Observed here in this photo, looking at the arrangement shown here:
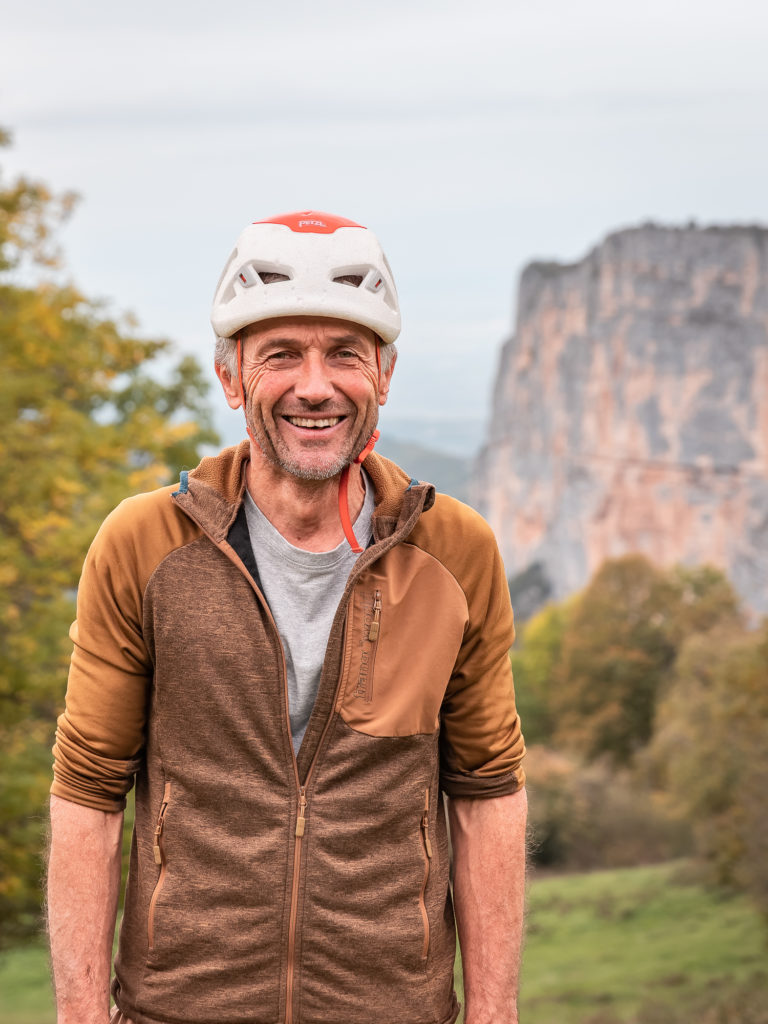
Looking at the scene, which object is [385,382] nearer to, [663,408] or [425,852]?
A: [425,852]

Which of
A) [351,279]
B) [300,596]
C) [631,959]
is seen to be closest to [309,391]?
[351,279]

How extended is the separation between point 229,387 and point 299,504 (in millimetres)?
267

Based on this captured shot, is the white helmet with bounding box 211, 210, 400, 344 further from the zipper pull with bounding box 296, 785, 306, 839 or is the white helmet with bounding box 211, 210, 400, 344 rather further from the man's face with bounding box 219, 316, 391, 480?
the zipper pull with bounding box 296, 785, 306, 839

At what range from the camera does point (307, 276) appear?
7.36ft

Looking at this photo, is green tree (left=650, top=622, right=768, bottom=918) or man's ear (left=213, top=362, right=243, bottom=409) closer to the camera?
man's ear (left=213, top=362, right=243, bottom=409)

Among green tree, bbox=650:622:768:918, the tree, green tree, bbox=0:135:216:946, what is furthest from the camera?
the tree

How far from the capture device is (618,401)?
284 ft

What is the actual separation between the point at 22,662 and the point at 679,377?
77.1 m

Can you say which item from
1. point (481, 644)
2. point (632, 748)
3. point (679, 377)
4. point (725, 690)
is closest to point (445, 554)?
point (481, 644)

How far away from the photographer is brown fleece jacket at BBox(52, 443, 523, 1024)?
2227mm

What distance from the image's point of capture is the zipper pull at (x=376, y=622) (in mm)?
2291

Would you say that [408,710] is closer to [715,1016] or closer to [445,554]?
[445,554]

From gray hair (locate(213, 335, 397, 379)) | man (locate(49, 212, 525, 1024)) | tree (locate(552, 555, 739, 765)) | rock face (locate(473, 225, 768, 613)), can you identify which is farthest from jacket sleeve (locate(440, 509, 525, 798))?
rock face (locate(473, 225, 768, 613))

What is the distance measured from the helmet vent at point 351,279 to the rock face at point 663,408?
74929 mm
